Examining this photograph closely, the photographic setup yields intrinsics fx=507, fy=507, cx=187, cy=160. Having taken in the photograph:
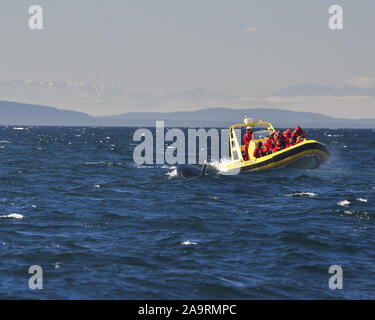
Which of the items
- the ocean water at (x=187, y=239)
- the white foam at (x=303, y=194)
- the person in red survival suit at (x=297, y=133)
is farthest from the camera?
the person in red survival suit at (x=297, y=133)

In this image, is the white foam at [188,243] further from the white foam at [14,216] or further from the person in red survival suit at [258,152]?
the person in red survival suit at [258,152]

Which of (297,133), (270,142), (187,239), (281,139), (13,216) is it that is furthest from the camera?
(297,133)

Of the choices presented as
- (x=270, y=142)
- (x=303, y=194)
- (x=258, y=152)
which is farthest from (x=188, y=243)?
(x=270, y=142)

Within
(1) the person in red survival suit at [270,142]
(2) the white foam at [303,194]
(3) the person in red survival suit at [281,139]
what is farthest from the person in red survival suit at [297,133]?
(2) the white foam at [303,194]

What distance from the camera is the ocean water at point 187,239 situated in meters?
10.3

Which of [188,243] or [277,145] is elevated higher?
[277,145]

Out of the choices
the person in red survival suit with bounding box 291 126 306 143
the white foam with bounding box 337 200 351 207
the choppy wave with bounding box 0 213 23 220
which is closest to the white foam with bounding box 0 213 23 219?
the choppy wave with bounding box 0 213 23 220

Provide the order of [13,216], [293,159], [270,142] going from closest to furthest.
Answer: [13,216]
[293,159]
[270,142]

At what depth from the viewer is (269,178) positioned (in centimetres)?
2670

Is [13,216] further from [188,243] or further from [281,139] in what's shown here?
[281,139]

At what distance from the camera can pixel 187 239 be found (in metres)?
13.9
